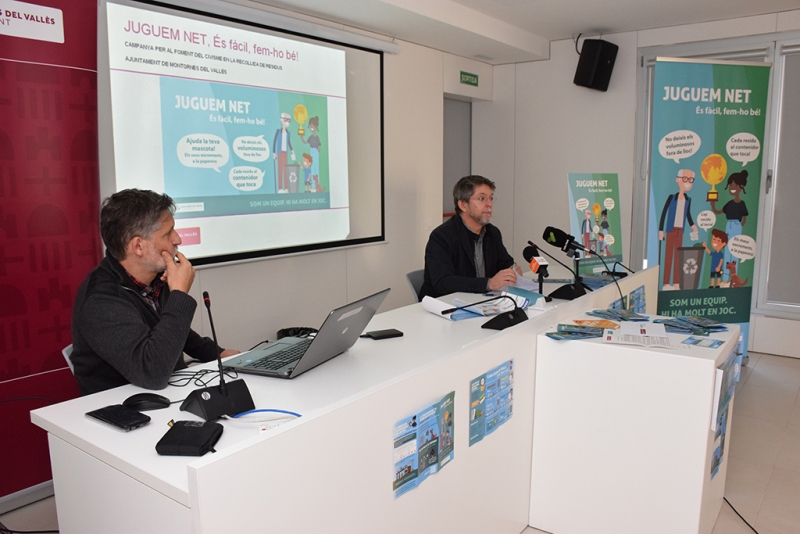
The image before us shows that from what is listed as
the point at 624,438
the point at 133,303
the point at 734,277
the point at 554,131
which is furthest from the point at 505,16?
the point at 133,303

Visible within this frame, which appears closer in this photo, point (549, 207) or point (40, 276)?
point (40, 276)

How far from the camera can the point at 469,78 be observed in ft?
19.3

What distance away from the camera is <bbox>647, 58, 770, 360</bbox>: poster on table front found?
14.1 ft

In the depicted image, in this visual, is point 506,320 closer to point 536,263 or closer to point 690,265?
point 536,263

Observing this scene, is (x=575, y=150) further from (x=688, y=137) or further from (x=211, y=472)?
(x=211, y=472)

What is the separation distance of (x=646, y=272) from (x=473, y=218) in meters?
1.18

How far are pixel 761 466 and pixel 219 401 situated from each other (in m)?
2.81

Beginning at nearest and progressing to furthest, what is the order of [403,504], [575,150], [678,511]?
[403,504]
[678,511]
[575,150]

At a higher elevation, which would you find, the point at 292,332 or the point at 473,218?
the point at 473,218

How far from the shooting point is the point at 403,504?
1726mm

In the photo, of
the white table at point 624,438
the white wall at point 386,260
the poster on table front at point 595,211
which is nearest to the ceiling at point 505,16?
the white wall at point 386,260

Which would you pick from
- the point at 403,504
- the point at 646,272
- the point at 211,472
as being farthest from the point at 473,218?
the point at 211,472

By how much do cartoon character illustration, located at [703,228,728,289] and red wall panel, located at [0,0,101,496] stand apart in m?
3.94

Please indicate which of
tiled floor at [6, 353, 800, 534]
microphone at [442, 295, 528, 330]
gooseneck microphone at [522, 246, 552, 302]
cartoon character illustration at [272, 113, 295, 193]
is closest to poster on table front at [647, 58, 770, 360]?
tiled floor at [6, 353, 800, 534]
